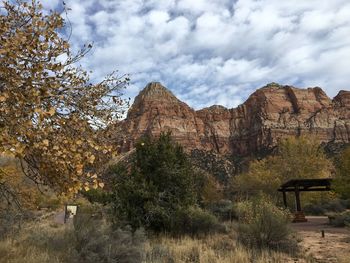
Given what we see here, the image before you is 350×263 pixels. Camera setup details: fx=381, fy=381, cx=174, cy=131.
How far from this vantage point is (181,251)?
11.5 metres

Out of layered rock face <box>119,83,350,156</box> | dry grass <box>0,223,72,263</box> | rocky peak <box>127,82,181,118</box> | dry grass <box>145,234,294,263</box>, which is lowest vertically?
dry grass <box>145,234,294,263</box>

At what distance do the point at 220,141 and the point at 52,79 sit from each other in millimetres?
137196

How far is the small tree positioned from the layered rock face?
348 ft

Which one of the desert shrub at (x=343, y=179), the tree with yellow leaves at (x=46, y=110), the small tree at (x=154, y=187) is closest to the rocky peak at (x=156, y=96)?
the desert shrub at (x=343, y=179)

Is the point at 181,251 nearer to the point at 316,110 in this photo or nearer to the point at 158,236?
the point at 158,236

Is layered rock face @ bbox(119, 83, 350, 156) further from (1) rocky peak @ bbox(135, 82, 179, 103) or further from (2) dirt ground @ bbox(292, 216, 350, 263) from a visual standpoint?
(2) dirt ground @ bbox(292, 216, 350, 263)

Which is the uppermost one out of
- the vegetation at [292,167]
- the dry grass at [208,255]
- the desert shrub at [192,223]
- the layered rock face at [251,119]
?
the layered rock face at [251,119]

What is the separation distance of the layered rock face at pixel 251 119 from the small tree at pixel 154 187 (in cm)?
10605

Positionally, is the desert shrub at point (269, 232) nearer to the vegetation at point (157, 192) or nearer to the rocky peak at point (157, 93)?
the vegetation at point (157, 192)

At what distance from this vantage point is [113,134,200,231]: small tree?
16.5 metres

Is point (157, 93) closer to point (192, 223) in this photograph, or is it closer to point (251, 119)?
point (251, 119)

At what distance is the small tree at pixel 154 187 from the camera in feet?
54.0

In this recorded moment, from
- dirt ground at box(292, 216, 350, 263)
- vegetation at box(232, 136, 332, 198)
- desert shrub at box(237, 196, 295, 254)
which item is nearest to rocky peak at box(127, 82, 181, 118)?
vegetation at box(232, 136, 332, 198)

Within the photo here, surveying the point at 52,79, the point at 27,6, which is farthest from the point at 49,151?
the point at 27,6
